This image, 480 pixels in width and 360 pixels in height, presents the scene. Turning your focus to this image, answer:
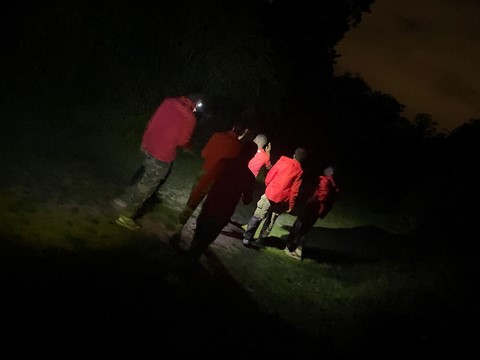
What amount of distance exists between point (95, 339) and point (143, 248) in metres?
2.29

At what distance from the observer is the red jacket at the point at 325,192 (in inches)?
320

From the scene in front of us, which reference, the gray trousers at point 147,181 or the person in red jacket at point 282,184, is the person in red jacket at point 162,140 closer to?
the gray trousers at point 147,181

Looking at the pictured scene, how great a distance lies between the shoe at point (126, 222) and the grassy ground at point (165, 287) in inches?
3.7

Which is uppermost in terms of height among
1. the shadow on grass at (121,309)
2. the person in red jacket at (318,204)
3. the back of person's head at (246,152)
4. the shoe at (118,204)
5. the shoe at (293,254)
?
the back of person's head at (246,152)

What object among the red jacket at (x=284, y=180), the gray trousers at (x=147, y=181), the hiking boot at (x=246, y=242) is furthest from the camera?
the hiking boot at (x=246, y=242)

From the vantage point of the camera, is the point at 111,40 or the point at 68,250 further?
the point at 111,40

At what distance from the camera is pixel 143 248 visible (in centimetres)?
610

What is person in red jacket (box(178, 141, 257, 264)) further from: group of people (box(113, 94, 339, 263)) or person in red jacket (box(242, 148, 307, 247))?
person in red jacket (box(242, 148, 307, 247))

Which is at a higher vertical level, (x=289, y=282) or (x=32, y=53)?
(x=32, y=53)

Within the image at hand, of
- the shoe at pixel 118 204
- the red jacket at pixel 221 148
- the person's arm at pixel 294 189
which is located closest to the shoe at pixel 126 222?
the shoe at pixel 118 204

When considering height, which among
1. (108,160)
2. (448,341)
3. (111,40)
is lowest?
(108,160)

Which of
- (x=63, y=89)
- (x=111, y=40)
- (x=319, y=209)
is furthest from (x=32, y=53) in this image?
(x=319, y=209)

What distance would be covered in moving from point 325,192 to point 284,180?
108 cm

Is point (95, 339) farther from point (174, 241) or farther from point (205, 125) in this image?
point (205, 125)
